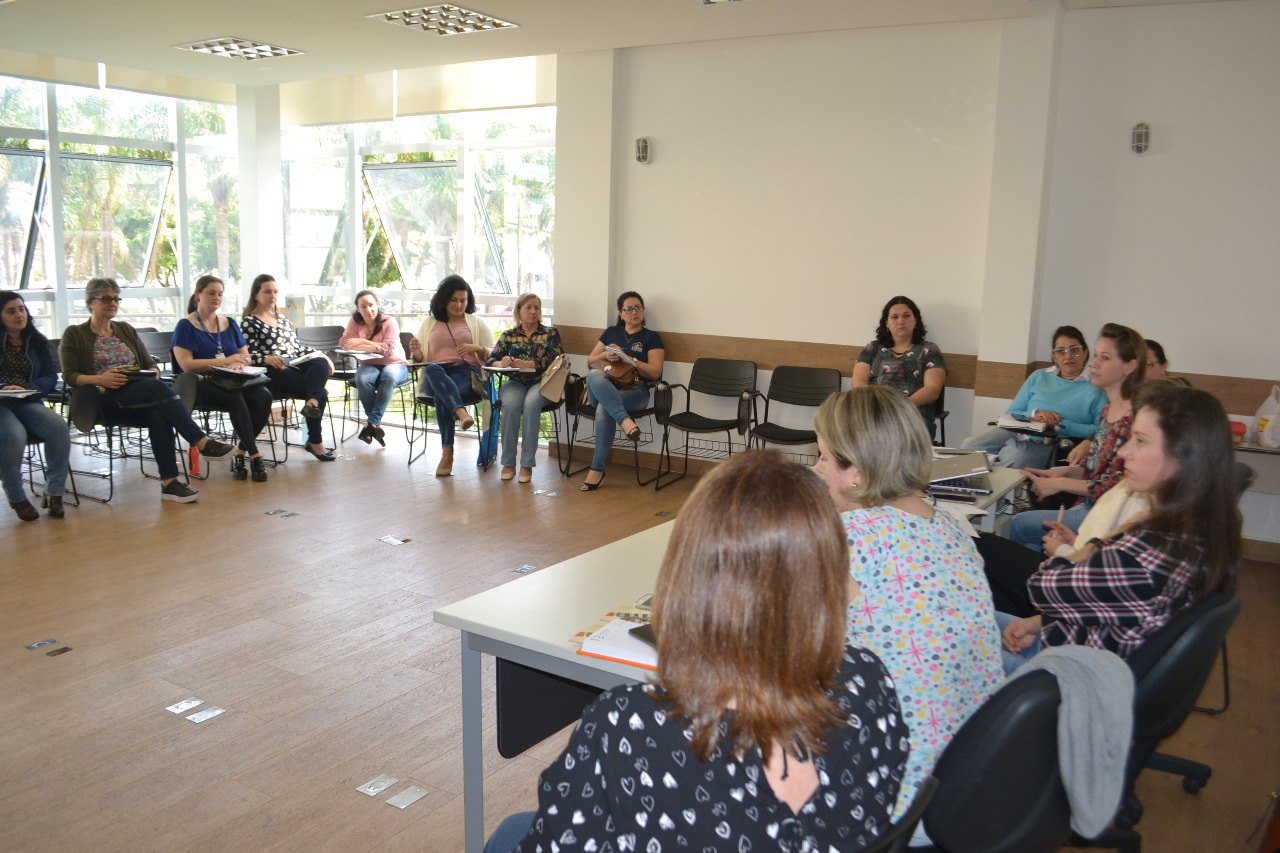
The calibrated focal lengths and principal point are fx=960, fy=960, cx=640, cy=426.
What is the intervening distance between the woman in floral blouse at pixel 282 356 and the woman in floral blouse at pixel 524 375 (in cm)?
137

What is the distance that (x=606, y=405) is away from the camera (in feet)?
22.4

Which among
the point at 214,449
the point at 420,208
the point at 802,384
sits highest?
the point at 420,208

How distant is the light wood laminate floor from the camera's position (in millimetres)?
2723

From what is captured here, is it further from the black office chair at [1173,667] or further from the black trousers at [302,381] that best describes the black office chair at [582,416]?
the black office chair at [1173,667]

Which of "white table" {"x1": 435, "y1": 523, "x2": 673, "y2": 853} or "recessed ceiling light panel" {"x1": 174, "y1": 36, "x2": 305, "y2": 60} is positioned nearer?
"white table" {"x1": 435, "y1": 523, "x2": 673, "y2": 853}

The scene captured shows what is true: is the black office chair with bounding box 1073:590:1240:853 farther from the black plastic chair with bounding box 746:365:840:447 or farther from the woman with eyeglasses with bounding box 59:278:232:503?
the woman with eyeglasses with bounding box 59:278:232:503

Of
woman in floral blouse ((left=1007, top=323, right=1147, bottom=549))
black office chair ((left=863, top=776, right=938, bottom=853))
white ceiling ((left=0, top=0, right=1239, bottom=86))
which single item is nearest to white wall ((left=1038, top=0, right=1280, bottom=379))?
white ceiling ((left=0, top=0, right=1239, bottom=86))

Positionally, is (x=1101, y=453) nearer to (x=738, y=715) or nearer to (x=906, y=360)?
(x=906, y=360)

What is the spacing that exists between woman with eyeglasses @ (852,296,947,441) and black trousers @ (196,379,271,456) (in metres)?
4.23

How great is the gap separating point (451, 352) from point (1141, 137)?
4897 mm

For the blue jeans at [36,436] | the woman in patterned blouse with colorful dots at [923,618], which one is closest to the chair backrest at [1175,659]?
the woman in patterned blouse with colorful dots at [923,618]

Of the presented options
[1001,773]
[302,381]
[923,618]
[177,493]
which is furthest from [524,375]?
[1001,773]

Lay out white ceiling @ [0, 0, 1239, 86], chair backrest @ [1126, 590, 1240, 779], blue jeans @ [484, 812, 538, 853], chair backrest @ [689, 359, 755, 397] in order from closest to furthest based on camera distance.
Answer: blue jeans @ [484, 812, 538, 853], chair backrest @ [1126, 590, 1240, 779], white ceiling @ [0, 0, 1239, 86], chair backrest @ [689, 359, 755, 397]

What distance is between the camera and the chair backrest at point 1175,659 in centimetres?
192
